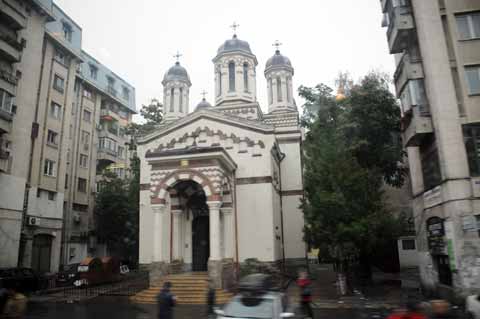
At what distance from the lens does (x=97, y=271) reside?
22.3 m

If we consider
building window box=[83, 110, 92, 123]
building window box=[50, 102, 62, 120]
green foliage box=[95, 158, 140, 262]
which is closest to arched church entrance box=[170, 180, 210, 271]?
green foliage box=[95, 158, 140, 262]

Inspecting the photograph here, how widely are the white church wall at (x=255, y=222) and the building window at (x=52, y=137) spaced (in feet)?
53.8

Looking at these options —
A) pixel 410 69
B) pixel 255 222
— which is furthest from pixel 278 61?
pixel 410 69

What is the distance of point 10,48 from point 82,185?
45.7 ft

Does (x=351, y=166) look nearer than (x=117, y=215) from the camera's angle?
Yes

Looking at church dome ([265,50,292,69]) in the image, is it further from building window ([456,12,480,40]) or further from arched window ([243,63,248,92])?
building window ([456,12,480,40])

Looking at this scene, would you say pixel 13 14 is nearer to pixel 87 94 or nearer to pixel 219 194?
pixel 87 94

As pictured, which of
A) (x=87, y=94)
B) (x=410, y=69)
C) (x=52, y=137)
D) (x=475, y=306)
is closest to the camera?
(x=475, y=306)

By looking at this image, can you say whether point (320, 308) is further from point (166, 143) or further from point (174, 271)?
point (166, 143)

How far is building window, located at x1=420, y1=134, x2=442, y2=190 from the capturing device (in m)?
15.4

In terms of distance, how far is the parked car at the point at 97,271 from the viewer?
21281mm

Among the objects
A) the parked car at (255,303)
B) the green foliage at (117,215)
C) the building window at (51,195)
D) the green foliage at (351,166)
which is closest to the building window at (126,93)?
the green foliage at (117,215)

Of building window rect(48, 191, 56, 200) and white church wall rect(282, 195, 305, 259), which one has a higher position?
building window rect(48, 191, 56, 200)

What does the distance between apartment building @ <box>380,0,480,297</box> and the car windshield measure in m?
9.41
